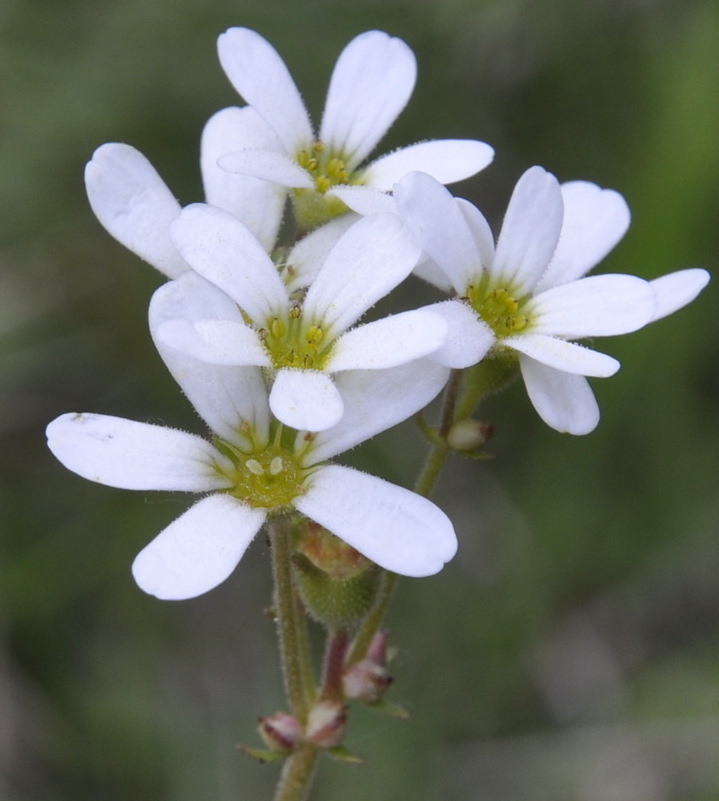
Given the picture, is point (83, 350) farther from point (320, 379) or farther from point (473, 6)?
point (320, 379)

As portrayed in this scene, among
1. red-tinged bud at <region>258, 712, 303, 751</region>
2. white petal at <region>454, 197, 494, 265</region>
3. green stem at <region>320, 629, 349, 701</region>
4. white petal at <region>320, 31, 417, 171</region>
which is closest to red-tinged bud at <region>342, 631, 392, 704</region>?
green stem at <region>320, 629, 349, 701</region>

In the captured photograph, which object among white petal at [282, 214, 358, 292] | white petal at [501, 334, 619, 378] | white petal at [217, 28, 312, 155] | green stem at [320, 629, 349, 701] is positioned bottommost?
green stem at [320, 629, 349, 701]

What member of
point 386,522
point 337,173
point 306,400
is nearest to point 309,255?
point 337,173

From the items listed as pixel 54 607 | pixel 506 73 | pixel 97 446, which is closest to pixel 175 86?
pixel 506 73

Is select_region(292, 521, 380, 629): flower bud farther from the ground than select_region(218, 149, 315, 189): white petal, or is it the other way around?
select_region(218, 149, 315, 189): white petal

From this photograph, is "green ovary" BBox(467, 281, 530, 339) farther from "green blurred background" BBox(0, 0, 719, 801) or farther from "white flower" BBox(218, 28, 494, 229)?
"green blurred background" BBox(0, 0, 719, 801)

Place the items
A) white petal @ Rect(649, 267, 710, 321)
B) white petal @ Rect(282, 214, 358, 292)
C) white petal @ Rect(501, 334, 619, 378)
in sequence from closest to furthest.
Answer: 1. white petal @ Rect(501, 334, 619, 378)
2. white petal @ Rect(649, 267, 710, 321)
3. white petal @ Rect(282, 214, 358, 292)

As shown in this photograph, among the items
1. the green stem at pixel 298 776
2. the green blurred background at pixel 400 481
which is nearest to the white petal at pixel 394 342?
the green stem at pixel 298 776
